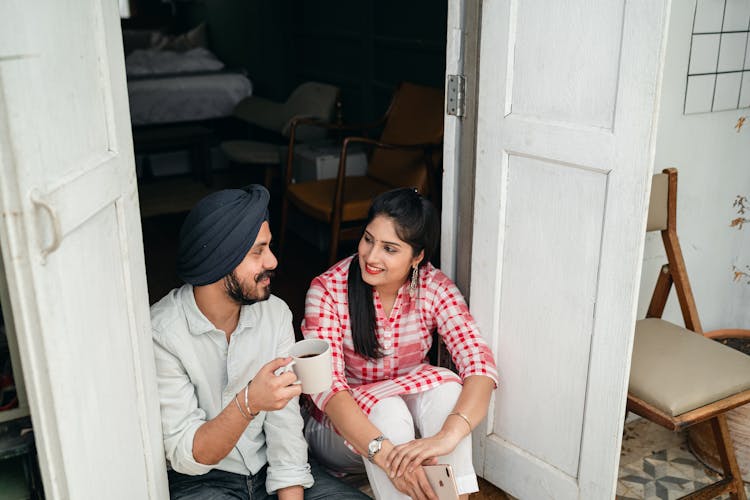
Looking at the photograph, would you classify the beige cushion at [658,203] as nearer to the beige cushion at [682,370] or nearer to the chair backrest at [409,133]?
the beige cushion at [682,370]

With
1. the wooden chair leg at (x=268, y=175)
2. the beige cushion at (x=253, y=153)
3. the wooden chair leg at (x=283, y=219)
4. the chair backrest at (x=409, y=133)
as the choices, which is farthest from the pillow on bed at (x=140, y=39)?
the chair backrest at (x=409, y=133)

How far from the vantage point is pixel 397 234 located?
2.03 metres

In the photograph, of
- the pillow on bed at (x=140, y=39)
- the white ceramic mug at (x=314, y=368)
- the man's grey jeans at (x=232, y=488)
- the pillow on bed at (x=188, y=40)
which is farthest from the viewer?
the pillow on bed at (x=140, y=39)

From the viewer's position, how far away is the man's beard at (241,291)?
5.48 ft

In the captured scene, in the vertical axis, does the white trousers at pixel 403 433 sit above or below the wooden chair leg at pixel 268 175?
below

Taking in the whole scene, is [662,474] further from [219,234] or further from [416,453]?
[219,234]

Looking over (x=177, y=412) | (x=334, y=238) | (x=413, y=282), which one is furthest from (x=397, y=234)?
(x=334, y=238)

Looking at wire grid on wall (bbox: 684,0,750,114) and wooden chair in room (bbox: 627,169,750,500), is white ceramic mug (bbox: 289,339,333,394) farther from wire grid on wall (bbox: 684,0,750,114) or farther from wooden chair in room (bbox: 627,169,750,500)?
wire grid on wall (bbox: 684,0,750,114)

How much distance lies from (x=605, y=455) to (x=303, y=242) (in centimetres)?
270

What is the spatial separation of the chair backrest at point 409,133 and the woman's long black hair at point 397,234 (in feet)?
4.43

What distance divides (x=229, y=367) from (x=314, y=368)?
1.17 ft

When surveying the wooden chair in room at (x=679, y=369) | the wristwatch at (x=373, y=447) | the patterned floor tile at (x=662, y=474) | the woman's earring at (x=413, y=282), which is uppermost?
the woman's earring at (x=413, y=282)

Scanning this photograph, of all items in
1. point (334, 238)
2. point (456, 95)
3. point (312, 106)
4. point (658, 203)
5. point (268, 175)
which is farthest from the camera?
point (312, 106)

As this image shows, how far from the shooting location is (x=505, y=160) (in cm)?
198
